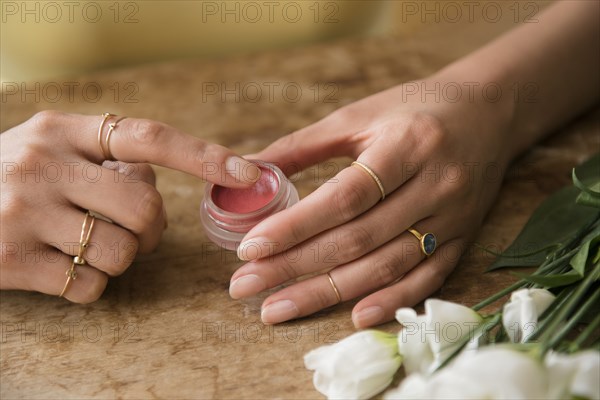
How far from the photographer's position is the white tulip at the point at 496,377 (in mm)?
516

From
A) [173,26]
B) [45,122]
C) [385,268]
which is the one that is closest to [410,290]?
[385,268]

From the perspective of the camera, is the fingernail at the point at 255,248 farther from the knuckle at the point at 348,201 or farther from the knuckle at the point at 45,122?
the knuckle at the point at 45,122

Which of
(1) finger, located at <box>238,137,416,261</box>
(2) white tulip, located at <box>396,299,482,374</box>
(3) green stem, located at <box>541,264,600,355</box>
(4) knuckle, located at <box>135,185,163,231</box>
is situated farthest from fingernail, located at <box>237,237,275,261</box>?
(3) green stem, located at <box>541,264,600,355</box>

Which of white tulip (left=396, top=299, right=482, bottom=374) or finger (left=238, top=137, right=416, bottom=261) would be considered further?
finger (left=238, top=137, right=416, bottom=261)

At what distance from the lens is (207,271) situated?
0.98 metres

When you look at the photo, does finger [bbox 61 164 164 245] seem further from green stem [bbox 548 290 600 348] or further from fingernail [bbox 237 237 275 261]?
green stem [bbox 548 290 600 348]

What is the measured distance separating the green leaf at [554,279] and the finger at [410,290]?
19 centimetres

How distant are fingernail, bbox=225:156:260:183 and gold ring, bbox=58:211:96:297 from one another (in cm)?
18

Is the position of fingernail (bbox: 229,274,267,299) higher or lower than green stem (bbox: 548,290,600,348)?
higher

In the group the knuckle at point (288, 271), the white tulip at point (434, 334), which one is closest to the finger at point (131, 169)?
the knuckle at point (288, 271)

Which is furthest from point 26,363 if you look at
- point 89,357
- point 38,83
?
point 38,83

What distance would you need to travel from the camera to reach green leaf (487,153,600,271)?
0.92m

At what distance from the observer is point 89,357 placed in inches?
33.8

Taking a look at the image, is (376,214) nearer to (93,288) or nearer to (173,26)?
(93,288)
